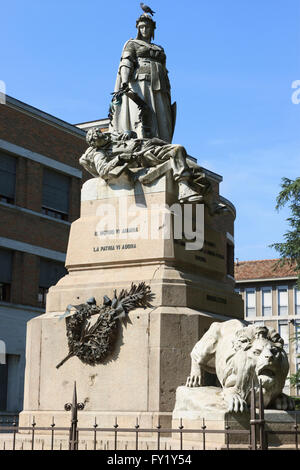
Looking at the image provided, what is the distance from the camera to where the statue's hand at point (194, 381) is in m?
10.9

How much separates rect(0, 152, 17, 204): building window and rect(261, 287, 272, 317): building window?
40.4 meters

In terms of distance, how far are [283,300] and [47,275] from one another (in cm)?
3895

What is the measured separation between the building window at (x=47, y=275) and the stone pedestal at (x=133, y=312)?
19.3m

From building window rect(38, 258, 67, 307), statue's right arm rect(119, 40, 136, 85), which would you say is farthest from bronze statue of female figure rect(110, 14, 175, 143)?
building window rect(38, 258, 67, 307)

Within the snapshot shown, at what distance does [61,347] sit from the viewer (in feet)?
41.5

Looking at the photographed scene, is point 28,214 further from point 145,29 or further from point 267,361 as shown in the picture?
point 267,361

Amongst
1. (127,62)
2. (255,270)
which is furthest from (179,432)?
(255,270)

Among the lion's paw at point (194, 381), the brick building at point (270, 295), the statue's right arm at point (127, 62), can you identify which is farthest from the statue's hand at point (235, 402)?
the brick building at point (270, 295)

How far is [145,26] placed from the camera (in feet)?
47.5

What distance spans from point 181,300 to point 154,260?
80 cm

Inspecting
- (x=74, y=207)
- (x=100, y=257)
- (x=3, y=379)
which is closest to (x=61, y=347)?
(x=100, y=257)

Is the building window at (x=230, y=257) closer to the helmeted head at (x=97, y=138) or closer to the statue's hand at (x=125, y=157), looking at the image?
the helmeted head at (x=97, y=138)

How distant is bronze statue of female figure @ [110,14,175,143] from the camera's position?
13992 mm

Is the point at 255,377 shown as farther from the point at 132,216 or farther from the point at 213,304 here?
the point at 132,216
